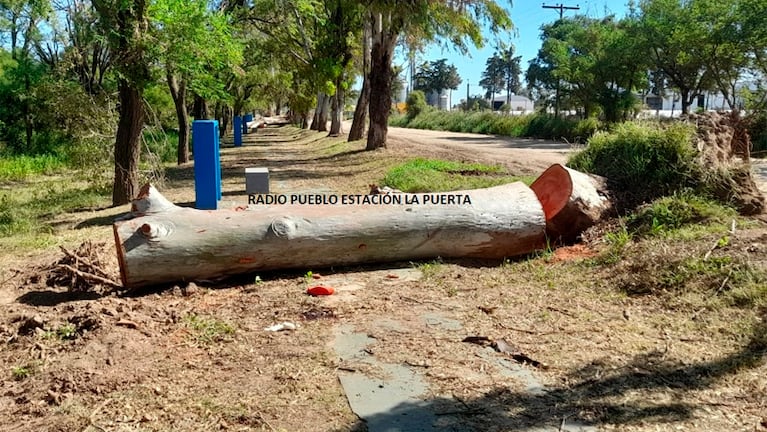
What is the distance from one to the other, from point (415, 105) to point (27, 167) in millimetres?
36840

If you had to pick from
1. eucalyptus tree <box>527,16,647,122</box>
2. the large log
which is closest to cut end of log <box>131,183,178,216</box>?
the large log

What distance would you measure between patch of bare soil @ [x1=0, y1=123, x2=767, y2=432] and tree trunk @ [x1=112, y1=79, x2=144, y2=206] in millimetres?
4768

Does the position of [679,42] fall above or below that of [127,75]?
above

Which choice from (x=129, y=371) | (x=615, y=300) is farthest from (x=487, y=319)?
(x=129, y=371)

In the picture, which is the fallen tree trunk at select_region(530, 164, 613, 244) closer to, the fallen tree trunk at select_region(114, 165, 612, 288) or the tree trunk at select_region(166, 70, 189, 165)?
the fallen tree trunk at select_region(114, 165, 612, 288)

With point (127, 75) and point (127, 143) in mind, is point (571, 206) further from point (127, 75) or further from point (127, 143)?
point (127, 143)

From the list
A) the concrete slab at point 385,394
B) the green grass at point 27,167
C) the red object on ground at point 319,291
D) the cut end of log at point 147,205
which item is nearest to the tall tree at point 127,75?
the cut end of log at point 147,205

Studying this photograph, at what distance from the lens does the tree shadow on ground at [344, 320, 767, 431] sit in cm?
284

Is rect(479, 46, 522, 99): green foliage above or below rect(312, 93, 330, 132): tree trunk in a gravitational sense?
above

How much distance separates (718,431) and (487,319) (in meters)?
1.77

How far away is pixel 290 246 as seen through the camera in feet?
17.4

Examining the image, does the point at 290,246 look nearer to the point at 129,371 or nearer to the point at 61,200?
the point at 129,371

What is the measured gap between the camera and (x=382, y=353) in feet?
12.2

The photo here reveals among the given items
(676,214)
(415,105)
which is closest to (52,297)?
(676,214)
